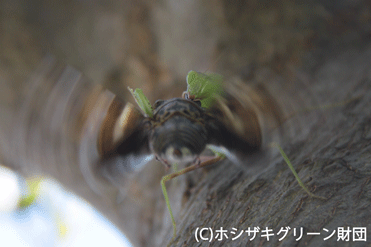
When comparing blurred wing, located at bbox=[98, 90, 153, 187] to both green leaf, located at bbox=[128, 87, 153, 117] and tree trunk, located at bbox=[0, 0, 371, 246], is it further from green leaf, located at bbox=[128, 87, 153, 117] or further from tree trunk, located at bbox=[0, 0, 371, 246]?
tree trunk, located at bbox=[0, 0, 371, 246]

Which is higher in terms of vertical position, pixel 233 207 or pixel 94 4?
pixel 94 4

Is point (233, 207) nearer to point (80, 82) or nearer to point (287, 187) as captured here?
point (287, 187)

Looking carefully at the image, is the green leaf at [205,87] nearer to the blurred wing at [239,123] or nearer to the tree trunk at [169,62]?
the blurred wing at [239,123]

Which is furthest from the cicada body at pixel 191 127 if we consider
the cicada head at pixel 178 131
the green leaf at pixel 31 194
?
the green leaf at pixel 31 194

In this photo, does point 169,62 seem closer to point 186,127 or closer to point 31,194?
point 186,127

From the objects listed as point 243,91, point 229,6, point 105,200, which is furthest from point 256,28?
point 105,200

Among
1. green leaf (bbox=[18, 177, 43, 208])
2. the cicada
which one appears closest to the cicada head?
the cicada

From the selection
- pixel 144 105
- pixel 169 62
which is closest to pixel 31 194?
pixel 169 62
